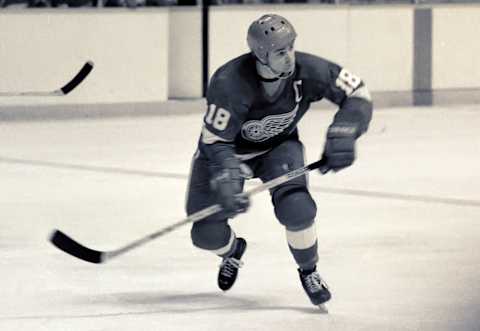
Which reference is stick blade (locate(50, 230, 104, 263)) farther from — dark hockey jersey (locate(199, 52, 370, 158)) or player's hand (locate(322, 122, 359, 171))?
player's hand (locate(322, 122, 359, 171))

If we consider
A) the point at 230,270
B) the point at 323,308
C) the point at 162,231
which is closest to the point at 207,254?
the point at 230,270

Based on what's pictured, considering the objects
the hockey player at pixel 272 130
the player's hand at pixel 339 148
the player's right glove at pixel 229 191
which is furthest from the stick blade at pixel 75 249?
the player's hand at pixel 339 148

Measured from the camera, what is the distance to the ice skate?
486cm

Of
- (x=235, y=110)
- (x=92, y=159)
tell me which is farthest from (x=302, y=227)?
(x=92, y=159)

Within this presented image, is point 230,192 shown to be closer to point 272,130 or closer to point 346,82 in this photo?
point 272,130

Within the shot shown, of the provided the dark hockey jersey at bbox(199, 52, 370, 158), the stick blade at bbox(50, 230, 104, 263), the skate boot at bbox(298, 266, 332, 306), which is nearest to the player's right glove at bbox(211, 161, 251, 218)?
the dark hockey jersey at bbox(199, 52, 370, 158)

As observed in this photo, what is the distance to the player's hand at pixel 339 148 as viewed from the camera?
4645 mm

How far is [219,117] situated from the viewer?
4695 millimetres

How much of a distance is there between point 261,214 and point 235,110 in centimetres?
238

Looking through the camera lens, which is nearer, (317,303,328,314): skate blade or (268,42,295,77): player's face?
(268,42,295,77): player's face

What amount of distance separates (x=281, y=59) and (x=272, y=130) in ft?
0.95

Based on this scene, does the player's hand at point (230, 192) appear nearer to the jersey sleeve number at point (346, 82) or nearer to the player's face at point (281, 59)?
the player's face at point (281, 59)

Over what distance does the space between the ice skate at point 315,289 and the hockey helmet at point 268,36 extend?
27.8 inches

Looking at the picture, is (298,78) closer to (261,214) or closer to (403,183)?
(261,214)
